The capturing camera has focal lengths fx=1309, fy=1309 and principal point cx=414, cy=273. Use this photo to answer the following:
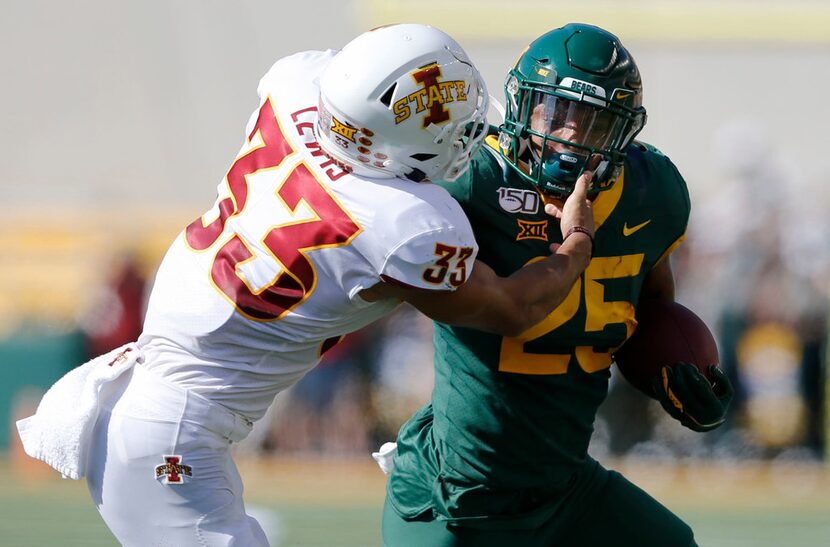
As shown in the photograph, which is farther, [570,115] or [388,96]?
[570,115]

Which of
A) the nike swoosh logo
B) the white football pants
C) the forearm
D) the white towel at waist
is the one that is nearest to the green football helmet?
the nike swoosh logo

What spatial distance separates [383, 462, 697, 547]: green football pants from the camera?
334cm

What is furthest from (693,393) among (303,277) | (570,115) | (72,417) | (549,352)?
(72,417)

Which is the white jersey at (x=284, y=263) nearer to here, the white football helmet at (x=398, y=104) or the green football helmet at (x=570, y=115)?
the white football helmet at (x=398, y=104)

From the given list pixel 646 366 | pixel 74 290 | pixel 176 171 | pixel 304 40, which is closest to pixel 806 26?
pixel 304 40

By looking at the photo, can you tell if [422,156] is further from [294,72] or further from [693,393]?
[693,393]

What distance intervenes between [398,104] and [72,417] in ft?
3.47

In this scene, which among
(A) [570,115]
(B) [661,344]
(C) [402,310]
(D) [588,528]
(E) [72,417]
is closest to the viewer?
(E) [72,417]

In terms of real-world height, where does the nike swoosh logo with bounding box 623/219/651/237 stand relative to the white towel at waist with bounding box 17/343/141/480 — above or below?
above

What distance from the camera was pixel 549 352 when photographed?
3.30 meters

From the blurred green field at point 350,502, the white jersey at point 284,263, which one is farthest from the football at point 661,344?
the blurred green field at point 350,502

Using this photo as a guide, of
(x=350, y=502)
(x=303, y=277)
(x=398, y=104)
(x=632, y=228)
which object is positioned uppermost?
(x=398, y=104)

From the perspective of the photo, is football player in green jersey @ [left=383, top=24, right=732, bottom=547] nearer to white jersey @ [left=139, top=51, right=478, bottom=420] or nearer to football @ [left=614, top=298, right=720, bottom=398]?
football @ [left=614, top=298, right=720, bottom=398]

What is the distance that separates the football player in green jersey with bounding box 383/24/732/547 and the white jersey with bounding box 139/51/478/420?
368 mm
